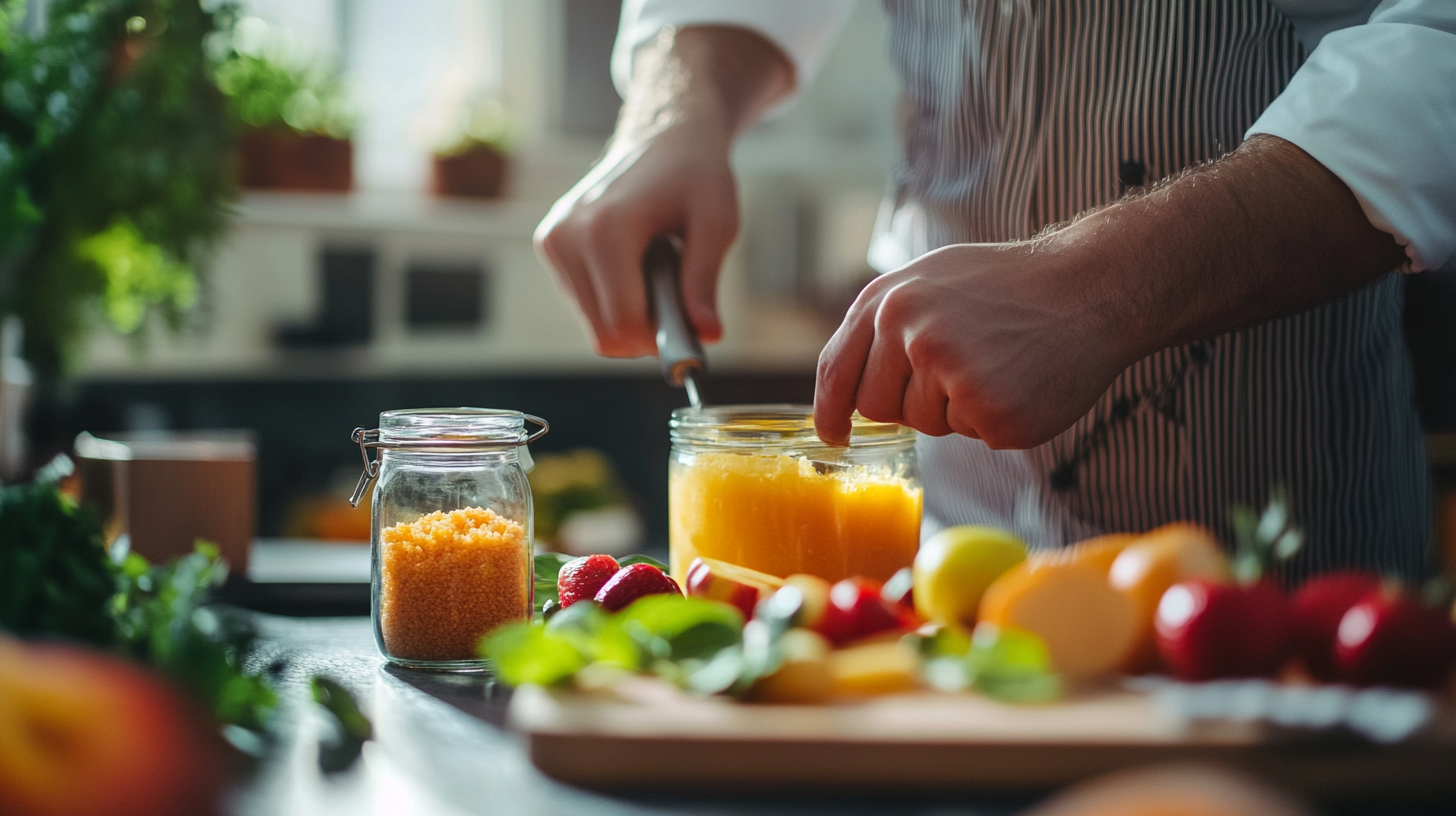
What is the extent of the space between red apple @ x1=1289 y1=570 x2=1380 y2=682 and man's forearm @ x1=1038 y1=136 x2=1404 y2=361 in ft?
0.84

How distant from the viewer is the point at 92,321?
50.1 inches

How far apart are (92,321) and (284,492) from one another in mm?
1336

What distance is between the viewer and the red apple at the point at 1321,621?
0.48 m

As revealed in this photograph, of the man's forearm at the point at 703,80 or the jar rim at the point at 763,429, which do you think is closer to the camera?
the jar rim at the point at 763,429

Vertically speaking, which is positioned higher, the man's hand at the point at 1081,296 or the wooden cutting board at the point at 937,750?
the man's hand at the point at 1081,296

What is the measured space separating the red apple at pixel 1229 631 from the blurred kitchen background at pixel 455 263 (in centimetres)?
195

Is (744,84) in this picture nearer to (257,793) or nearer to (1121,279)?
(1121,279)

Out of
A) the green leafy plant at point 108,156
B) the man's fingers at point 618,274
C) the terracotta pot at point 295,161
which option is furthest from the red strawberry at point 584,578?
the terracotta pot at point 295,161

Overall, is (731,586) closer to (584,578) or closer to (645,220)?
(584,578)

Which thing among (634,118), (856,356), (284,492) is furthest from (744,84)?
(284,492)

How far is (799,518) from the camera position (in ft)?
2.50

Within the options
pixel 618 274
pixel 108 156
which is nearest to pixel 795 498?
pixel 618 274

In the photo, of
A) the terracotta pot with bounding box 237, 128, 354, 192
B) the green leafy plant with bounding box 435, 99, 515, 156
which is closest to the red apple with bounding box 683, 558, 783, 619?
the terracotta pot with bounding box 237, 128, 354, 192

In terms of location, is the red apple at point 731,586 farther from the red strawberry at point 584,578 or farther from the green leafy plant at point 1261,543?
the green leafy plant at point 1261,543
